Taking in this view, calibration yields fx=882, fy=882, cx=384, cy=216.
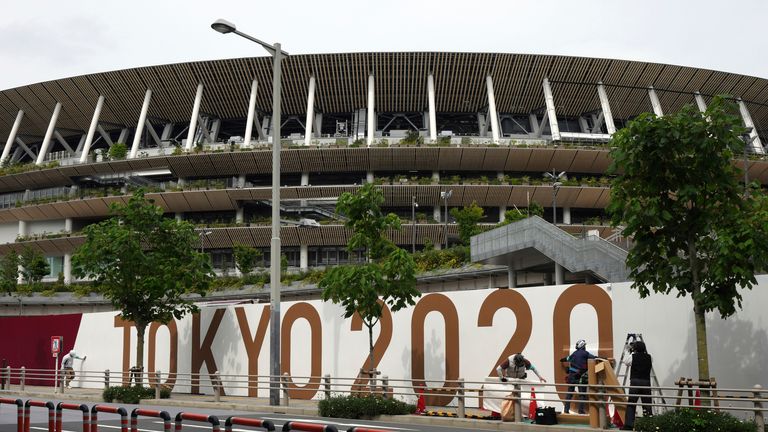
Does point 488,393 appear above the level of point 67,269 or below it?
below

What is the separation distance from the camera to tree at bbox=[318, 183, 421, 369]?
2439cm

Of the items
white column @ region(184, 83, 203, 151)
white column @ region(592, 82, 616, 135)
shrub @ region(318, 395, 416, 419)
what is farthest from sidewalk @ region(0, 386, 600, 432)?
white column @ region(592, 82, 616, 135)

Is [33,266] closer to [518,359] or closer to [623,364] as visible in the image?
[518,359]

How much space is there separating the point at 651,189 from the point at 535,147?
157ft

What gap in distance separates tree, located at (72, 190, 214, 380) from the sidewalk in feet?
9.37

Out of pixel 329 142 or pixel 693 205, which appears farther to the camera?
pixel 329 142

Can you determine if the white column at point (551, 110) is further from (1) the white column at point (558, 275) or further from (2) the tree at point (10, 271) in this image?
(2) the tree at point (10, 271)

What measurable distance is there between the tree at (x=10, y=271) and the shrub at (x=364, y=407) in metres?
47.1

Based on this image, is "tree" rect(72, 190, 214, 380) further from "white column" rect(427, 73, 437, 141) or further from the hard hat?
"white column" rect(427, 73, 437, 141)

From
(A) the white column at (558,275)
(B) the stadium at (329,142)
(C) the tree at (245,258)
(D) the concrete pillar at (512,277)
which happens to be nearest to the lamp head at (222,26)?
(A) the white column at (558,275)

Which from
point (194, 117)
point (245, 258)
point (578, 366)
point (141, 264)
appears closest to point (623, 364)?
point (578, 366)

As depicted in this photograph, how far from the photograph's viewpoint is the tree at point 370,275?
24391 mm

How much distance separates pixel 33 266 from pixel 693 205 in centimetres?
5957

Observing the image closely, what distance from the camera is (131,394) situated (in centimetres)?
2864
